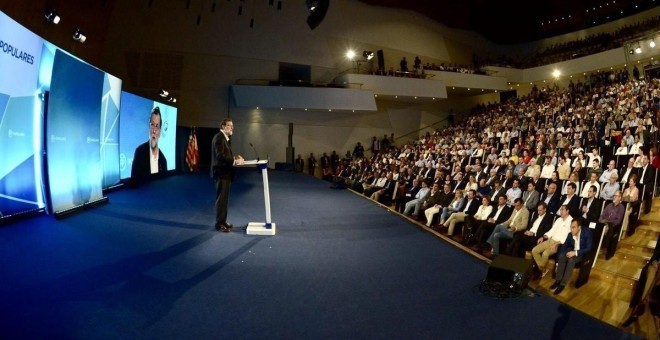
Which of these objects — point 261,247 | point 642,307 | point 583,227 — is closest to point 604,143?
point 583,227

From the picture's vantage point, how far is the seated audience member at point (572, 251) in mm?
3896

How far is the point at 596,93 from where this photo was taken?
12.6 m

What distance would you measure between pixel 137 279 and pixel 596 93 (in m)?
14.4

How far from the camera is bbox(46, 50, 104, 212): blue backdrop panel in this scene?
174 inches

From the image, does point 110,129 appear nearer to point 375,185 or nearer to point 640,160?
point 375,185

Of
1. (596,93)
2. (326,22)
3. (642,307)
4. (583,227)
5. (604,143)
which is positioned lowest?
(642,307)

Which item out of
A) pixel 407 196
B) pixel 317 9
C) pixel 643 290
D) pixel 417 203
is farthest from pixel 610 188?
pixel 317 9

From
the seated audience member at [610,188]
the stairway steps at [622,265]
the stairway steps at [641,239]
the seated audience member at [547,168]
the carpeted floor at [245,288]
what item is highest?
the seated audience member at [547,168]

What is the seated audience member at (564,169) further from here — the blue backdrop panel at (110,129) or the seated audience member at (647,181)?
the blue backdrop panel at (110,129)

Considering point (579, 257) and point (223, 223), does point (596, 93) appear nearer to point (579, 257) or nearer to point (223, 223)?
point (579, 257)

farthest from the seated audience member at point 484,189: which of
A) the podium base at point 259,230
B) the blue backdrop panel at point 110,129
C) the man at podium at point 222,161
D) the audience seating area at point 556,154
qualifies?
the blue backdrop panel at point 110,129

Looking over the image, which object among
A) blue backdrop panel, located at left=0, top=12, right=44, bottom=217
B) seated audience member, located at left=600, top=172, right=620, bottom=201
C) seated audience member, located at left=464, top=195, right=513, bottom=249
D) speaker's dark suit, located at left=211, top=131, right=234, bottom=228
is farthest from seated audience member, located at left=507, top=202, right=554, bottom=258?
blue backdrop panel, located at left=0, top=12, right=44, bottom=217

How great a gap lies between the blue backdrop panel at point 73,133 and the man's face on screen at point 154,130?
3547mm

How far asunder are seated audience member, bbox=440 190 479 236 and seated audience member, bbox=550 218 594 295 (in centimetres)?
165
